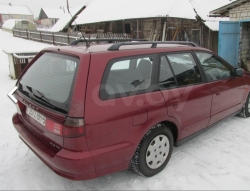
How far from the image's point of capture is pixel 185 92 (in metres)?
3.10

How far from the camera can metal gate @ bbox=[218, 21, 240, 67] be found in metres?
9.27

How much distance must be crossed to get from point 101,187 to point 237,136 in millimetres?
2591

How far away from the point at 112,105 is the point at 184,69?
1432 mm

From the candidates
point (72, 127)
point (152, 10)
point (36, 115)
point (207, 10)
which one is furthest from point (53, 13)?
point (72, 127)

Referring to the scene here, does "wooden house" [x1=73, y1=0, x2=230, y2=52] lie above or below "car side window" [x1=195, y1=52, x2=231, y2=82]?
above

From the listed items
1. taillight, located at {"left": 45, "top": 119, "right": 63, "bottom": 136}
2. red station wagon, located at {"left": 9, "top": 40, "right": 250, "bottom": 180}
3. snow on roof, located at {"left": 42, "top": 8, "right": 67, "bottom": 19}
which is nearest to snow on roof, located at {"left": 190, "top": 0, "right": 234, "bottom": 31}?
red station wagon, located at {"left": 9, "top": 40, "right": 250, "bottom": 180}

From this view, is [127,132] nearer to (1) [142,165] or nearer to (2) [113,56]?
(1) [142,165]

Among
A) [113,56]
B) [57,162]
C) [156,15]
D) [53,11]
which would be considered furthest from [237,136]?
[53,11]

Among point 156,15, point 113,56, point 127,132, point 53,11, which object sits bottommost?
point 127,132

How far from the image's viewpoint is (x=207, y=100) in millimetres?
3455

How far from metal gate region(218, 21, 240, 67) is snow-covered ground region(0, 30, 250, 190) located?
6.52m

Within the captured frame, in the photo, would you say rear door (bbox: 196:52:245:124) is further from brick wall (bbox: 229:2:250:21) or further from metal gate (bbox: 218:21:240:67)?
brick wall (bbox: 229:2:250:21)

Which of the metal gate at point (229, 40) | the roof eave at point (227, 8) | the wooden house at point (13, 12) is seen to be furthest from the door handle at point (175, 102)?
the wooden house at point (13, 12)

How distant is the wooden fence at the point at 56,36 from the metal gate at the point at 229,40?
23.7 feet
